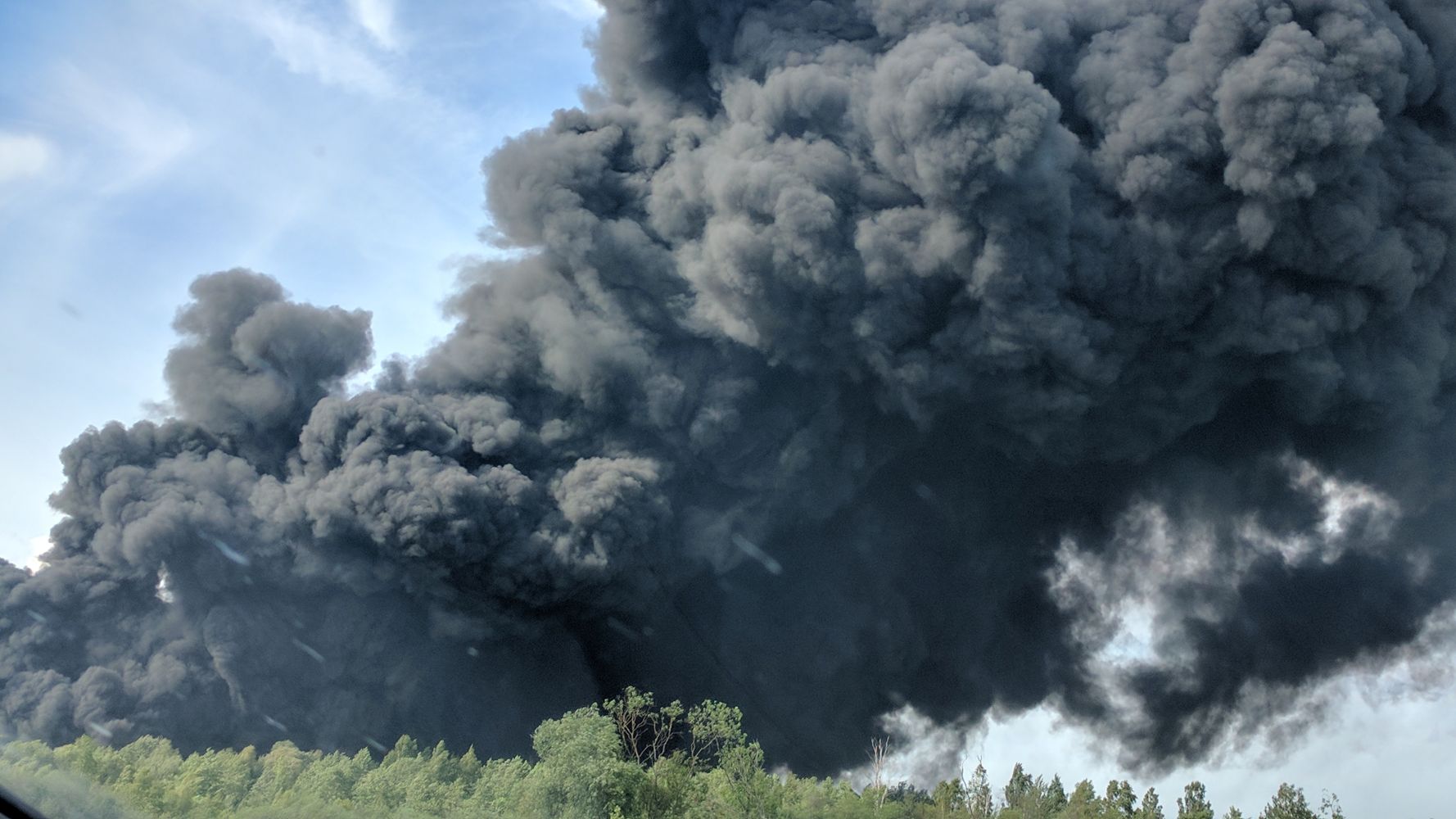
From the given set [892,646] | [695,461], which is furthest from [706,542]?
[892,646]

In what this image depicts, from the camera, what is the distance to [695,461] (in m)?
43.4

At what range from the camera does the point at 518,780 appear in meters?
37.4

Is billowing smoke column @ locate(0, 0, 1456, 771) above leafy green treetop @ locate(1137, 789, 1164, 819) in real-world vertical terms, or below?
above

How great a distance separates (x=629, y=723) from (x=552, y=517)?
755 cm

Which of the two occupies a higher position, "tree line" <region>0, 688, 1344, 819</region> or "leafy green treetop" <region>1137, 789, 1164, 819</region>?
"tree line" <region>0, 688, 1344, 819</region>

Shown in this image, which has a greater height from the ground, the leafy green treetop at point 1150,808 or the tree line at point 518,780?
the tree line at point 518,780

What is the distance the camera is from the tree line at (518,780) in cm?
3086

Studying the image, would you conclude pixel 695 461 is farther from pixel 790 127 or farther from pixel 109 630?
pixel 109 630

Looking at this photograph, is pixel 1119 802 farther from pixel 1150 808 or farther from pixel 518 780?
pixel 518 780

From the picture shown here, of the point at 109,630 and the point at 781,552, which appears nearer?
the point at 109,630

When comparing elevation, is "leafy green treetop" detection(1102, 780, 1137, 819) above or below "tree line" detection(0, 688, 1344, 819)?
below

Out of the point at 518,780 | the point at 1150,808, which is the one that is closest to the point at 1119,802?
the point at 1150,808

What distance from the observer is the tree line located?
101ft

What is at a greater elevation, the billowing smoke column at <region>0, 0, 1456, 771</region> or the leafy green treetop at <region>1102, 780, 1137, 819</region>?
the billowing smoke column at <region>0, 0, 1456, 771</region>
